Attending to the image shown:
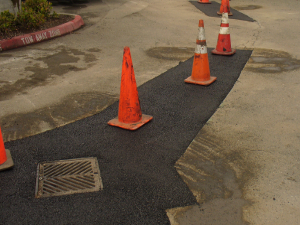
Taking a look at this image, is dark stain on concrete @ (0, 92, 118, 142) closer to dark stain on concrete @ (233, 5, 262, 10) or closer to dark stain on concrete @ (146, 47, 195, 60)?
dark stain on concrete @ (146, 47, 195, 60)

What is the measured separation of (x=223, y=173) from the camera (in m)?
2.93

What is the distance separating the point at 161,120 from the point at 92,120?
2.81ft

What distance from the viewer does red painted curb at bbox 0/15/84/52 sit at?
7.03 m

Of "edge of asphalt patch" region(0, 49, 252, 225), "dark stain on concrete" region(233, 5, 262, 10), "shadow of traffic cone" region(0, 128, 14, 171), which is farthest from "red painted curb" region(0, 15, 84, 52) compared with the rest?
"dark stain on concrete" region(233, 5, 262, 10)

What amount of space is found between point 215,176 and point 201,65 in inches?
98.7

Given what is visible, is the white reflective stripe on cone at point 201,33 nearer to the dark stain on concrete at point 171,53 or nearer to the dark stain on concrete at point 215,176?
the dark stain on concrete at point 171,53

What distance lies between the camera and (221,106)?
432 centimetres

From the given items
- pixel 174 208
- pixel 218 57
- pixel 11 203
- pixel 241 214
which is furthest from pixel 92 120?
pixel 218 57

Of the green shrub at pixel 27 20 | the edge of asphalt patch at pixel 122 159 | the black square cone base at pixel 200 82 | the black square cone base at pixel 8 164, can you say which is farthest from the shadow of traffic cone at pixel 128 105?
the green shrub at pixel 27 20

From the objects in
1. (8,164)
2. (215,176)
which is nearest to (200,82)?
(215,176)

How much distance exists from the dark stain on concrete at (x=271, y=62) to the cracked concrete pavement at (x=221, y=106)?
0.06 feet

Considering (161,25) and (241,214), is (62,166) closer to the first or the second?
(241,214)

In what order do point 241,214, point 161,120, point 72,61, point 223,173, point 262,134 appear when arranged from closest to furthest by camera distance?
1. point 241,214
2. point 223,173
3. point 262,134
4. point 161,120
5. point 72,61

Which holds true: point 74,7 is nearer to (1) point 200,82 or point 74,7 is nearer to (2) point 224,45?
(2) point 224,45
